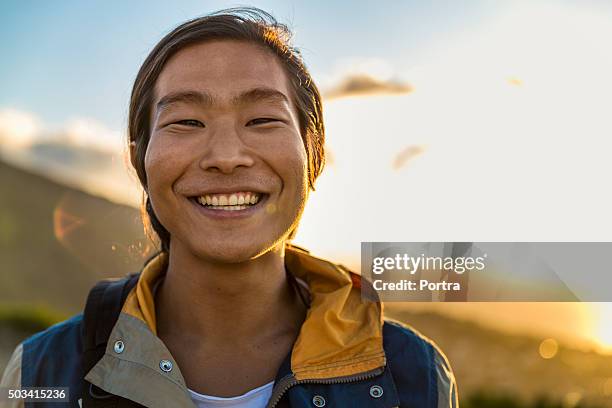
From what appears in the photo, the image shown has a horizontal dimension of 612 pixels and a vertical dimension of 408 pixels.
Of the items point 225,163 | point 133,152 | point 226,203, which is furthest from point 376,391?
point 133,152

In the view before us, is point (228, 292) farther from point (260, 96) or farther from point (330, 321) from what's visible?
point (260, 96)

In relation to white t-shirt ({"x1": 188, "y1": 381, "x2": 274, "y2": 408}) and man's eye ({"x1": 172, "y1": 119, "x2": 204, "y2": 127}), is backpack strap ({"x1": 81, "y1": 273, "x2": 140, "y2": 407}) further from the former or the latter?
man's eye ({"x1": 172, "y1": 119, "x2": 204, "y2": 127})

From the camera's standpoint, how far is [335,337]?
2.76 m

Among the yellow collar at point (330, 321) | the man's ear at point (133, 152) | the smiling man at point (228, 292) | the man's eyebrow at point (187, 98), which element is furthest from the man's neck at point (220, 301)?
the man's eyebrow at point (187, 98)

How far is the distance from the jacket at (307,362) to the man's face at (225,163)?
1.26ft

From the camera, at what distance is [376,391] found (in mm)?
2650

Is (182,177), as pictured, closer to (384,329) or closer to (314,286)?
(314,286)

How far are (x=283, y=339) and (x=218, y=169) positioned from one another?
2.57 feet

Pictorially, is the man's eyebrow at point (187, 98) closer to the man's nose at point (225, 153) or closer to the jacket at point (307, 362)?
the man's nose at point (225, 153)

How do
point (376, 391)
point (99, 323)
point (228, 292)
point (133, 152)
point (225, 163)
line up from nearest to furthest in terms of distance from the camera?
point (225, 163) → point (376, 391) → point (99, 323) → point (228, 292) → point (133, 152)

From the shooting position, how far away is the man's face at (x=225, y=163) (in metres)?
2.60

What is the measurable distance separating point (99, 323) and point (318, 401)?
91 centimetres

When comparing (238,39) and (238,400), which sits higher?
(238,39)

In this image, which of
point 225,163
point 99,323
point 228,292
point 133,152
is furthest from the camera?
point 133,152
